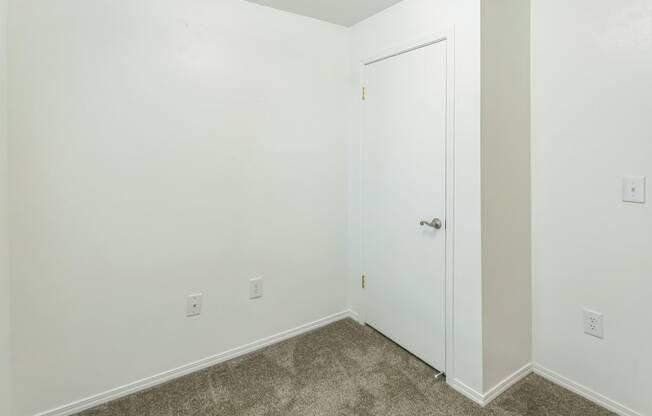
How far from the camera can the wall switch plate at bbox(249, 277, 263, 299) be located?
7.25 ft

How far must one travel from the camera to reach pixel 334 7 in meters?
2.20

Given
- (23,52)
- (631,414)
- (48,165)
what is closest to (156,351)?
(48,165)

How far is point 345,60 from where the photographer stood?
255 cm

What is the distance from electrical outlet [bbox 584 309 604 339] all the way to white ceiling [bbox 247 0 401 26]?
211 cm

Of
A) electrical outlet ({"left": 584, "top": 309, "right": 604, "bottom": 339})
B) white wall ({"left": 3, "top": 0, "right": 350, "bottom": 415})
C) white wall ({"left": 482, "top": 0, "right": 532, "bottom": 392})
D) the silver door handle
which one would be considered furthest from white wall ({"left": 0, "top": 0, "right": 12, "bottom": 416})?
electrical outlet ({"left": 584, "top": 309, "right": 604, "bottom": 339})

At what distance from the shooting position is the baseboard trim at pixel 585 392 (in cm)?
163

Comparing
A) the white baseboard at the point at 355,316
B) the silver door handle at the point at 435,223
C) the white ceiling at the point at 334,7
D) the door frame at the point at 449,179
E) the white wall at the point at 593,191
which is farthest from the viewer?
the white baseboard at the point at 355,316

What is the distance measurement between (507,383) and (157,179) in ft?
7.36

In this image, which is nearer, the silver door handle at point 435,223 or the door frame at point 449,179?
the door frame at point 449,179

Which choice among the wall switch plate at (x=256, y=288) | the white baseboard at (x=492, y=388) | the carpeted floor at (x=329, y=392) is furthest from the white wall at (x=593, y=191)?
the wall switch plate at (x=256, y=288)

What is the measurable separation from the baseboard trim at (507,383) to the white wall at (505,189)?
2 cm

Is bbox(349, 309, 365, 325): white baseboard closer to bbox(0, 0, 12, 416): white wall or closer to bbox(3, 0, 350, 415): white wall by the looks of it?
bbox(3, 0, 350, 415): white wall

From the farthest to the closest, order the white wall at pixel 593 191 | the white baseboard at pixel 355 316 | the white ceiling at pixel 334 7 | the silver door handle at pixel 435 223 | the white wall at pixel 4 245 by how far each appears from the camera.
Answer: the white baseboard at pixel 355 316, the white ceiling at pixel 334 7, the silver door handle at pixel 435 223, the white wall at pixel 593 191, the white wall at pixel 4 245

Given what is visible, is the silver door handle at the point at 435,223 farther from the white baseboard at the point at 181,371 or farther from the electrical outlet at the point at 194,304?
the electrical outlet at the point at 194,304
